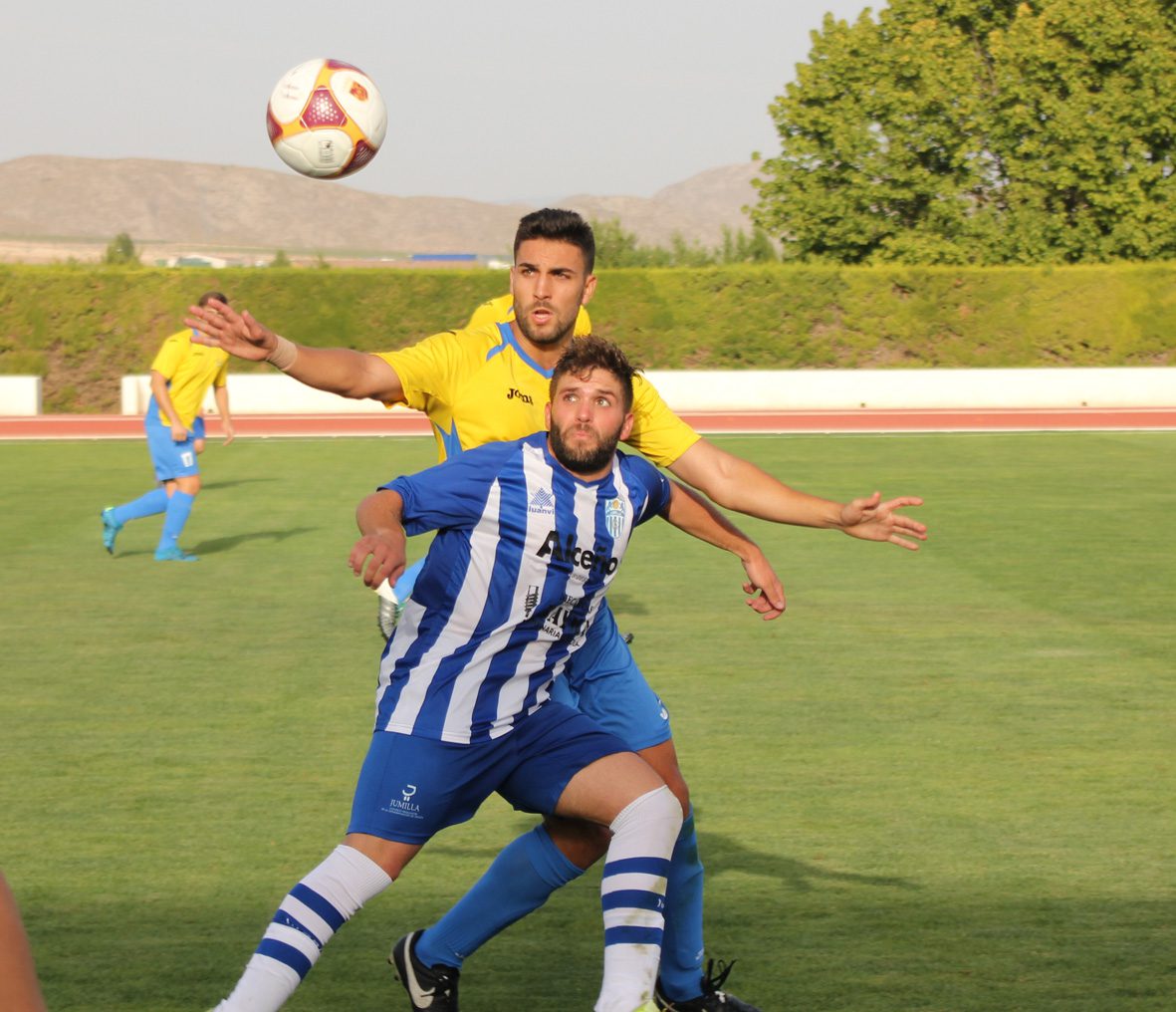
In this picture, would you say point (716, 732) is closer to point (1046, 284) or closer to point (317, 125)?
point (317, 125)

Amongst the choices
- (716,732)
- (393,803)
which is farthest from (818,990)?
(716,732)

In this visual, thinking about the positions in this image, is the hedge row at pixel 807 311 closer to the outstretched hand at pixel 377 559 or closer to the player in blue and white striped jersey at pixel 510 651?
the player in blue and white striped jersey at pixel 510 651

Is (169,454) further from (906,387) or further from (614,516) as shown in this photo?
(906,387)

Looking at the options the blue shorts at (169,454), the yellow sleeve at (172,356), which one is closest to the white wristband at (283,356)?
the yellow sleeve at (172,356)

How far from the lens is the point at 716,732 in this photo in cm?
739

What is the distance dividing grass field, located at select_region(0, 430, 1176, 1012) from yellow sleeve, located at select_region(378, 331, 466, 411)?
5.47 ft

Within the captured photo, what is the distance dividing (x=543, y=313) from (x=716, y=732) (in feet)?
10.5

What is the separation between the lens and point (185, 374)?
41.4 ft

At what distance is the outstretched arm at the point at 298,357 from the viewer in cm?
433

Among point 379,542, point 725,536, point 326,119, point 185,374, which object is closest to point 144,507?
point 185,374

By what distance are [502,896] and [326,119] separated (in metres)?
4.96

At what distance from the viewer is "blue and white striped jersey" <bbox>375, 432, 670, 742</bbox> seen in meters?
4.03

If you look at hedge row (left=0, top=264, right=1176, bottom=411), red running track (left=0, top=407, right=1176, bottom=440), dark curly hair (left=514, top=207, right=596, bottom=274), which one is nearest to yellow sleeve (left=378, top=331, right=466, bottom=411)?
dark curly hair (left=514, top=207, right=596, bottom=274)

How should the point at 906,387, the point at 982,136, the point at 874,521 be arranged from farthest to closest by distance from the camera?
the point at 982,136, the point at 906,387, the point at 874,521
